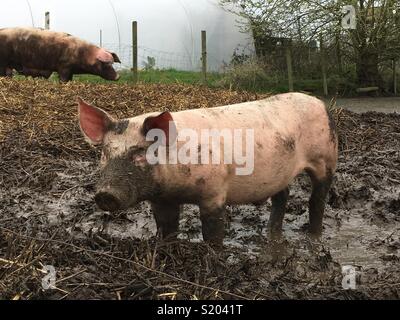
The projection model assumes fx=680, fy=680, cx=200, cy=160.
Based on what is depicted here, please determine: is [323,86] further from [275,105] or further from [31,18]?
[275,105]

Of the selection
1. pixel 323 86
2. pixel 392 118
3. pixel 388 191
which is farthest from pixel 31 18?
pixel 388 191

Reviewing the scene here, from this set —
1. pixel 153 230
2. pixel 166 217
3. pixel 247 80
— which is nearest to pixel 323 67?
pixel 247 80

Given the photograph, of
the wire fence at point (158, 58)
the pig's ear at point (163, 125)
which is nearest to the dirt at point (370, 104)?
the wire fence at point (158, 58)

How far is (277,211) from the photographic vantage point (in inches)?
189

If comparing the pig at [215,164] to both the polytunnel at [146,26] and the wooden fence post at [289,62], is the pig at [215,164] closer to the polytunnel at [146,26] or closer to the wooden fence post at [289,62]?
the wooden fence post at [289,62]

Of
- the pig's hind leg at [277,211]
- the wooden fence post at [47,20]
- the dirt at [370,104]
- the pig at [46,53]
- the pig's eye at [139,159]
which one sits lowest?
the dirt at [370,104]

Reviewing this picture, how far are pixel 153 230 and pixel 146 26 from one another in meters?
14.8

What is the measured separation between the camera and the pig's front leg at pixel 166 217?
12.9 feet

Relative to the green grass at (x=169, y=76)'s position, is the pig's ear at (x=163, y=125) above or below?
above

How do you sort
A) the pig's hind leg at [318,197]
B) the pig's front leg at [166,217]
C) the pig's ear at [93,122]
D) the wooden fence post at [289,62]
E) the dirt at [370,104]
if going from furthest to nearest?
the wooden fence post at [289,62] → the dirt at [370,104] → the pig's hind leg at [318,197] → the pig's front leg at [166,217] → the pig's ear at [93,122]

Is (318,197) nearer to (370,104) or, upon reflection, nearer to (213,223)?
(213,223)

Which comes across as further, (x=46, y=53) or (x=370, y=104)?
(x=370, y=104)

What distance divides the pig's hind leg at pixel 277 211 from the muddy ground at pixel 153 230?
0.09 meters

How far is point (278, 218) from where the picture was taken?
4.80m
